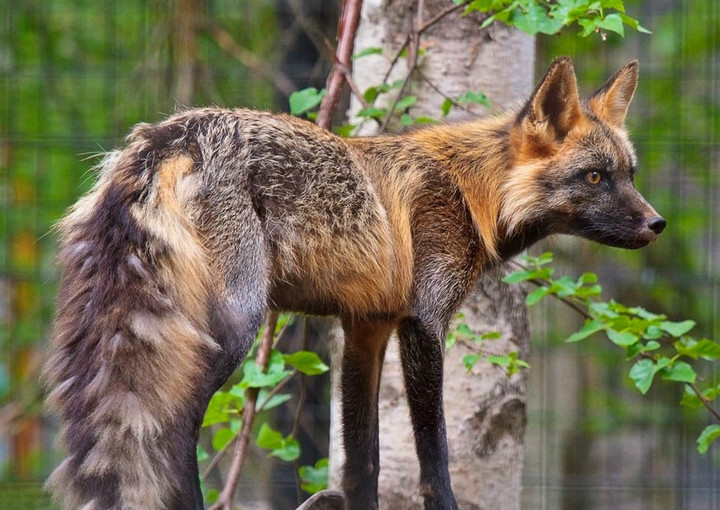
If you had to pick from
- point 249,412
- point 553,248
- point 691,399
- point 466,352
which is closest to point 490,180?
point 466,352

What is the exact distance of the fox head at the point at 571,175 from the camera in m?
4.12

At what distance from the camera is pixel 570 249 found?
7656 millimetres

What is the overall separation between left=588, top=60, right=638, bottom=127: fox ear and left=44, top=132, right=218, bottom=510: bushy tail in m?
2.05

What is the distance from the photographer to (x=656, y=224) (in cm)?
409

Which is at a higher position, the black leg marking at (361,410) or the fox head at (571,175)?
the fox head at (571,175)

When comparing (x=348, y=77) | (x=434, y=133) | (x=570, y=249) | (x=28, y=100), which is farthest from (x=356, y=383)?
(x=28, y=100)

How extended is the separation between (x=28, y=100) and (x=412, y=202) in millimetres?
5085

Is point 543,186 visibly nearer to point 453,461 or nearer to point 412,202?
point 412,202

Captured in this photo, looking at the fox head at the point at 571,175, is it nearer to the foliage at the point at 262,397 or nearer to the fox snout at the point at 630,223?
the fox snout at the point at 630,223

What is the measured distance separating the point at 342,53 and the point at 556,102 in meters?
1.14

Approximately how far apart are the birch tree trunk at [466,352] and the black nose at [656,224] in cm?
72

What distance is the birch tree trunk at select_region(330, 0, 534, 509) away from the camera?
4758 millimetres

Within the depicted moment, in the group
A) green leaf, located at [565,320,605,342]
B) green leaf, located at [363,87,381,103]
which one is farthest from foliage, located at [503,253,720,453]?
green leaf, located at [363,87,381,103]

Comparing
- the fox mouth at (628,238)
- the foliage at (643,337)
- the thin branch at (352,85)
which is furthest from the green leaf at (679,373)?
the thin branch at (352,85)
